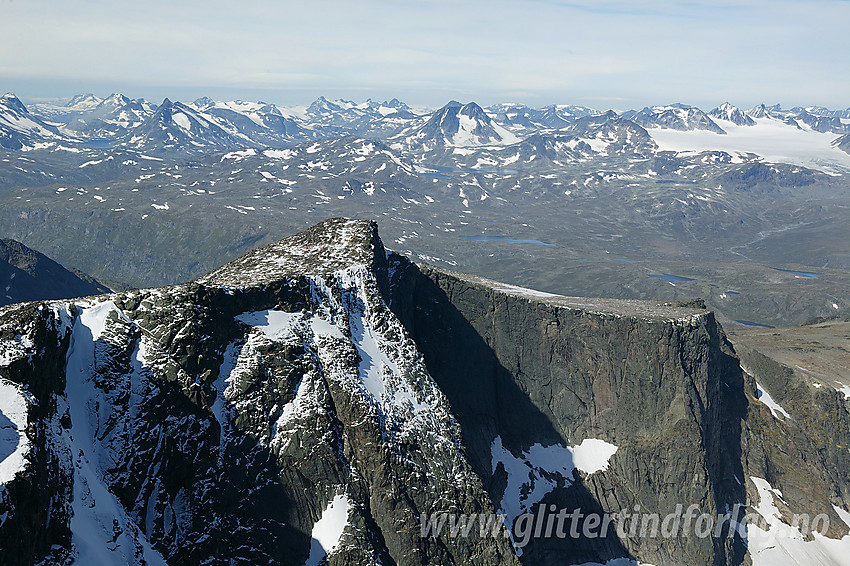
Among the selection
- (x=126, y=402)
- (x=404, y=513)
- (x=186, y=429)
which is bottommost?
(x=404, y=513)

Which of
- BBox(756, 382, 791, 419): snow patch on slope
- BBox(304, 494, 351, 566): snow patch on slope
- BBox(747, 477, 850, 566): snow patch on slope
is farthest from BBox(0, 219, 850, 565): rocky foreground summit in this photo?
BBox(756, 382, 791, 419): snow patch on slope

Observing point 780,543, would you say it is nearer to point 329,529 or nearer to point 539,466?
point 539,466

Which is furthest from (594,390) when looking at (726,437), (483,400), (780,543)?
(780,543)

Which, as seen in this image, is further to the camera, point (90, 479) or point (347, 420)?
point (347, 420)

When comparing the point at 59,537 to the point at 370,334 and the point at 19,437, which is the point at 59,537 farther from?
the point at 370,334

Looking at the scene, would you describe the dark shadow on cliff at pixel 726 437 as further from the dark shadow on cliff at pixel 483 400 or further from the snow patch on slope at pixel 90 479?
the snow patch on slope at pixel 90 479

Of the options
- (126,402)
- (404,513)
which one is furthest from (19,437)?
(404,513)
